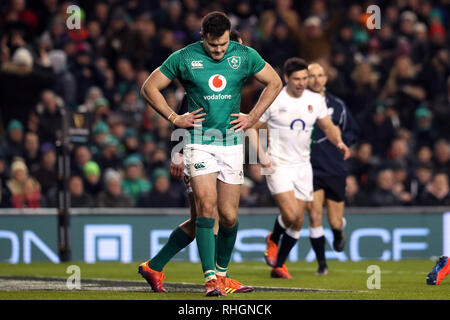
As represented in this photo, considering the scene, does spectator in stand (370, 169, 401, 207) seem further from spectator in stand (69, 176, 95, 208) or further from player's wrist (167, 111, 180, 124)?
player's wrist (167, 111, 180, 124)

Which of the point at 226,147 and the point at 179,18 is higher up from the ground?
the point at 179,18

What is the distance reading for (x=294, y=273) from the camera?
1262 cm

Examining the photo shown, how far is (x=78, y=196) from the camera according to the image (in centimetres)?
1555

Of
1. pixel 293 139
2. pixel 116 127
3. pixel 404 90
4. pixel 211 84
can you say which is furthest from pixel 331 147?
pixel 404 90

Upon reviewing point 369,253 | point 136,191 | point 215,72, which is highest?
point 215,72

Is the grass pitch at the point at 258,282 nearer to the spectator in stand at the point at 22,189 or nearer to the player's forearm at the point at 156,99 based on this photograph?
the spectator in stand at the point at 22,189

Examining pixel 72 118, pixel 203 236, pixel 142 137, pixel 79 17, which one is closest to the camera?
pixel 203 236

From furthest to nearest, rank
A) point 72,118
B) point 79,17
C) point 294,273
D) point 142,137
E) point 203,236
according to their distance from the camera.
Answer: point 79,17 < point 142,137 < point 72,118 < point 294,273 < point 203,236

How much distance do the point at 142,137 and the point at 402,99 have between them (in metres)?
5.07

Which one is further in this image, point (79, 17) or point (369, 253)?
point (79, 17)

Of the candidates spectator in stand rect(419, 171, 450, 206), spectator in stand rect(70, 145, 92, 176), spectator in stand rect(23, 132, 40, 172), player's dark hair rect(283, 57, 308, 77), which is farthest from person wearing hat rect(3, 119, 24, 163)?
spectator in stand rect(419, 171, 450, 206)

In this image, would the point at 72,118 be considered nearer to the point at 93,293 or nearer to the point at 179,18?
the point at 179,18

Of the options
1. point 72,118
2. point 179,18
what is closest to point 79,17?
point 179,18

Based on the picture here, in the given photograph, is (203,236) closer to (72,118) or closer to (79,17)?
(72,118)
